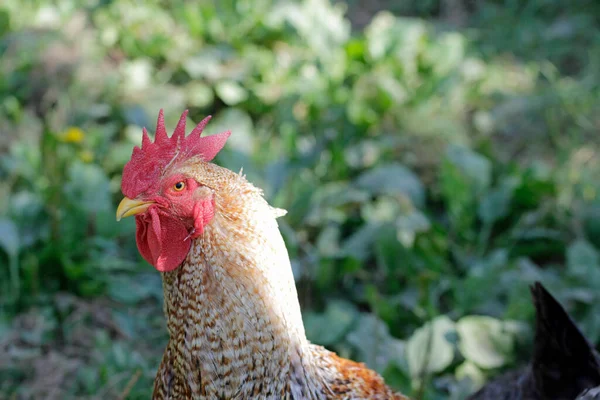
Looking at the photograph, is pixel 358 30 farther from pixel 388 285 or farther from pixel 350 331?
pixel 350 331

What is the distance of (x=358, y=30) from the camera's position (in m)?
6.84

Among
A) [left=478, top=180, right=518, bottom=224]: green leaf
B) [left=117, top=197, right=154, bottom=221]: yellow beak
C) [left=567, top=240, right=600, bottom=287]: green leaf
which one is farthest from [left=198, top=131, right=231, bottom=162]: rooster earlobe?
[left=478, top=180, right=518, bottom=224]: green leaf

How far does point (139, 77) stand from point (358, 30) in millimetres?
2615

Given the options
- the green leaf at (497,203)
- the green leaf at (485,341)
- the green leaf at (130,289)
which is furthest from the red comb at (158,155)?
the green leaf at (497,203)

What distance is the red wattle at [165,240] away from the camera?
1.96 m

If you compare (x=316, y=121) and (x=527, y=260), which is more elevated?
(x=316, y=121)

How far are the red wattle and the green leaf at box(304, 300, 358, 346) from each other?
1651 mm

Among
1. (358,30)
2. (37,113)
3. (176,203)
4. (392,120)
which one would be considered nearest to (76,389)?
(176,203)

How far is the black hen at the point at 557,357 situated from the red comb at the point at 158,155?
1254 mm

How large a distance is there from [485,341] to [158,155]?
7.20 ft

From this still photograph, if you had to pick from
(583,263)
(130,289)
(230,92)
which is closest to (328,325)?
(130,289)

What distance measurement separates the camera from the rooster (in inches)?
76.4

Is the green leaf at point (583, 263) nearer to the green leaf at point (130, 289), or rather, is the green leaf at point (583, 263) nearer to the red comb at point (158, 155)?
the green leaf at point (130, 289)

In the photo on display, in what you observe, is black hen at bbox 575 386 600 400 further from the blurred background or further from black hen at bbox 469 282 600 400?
the blurred background
